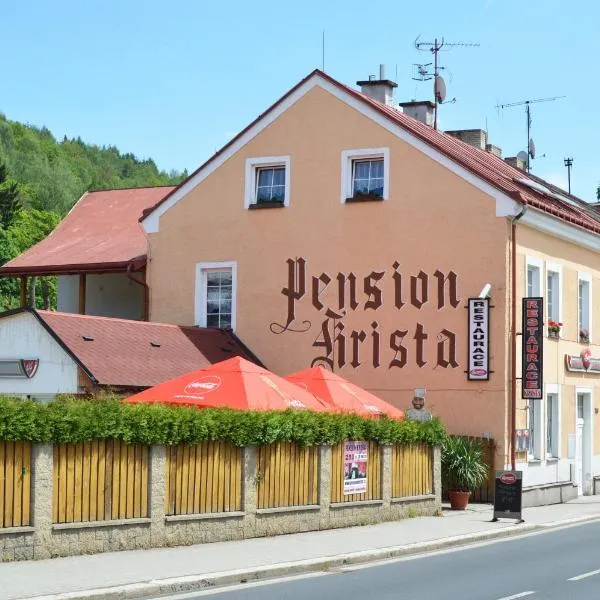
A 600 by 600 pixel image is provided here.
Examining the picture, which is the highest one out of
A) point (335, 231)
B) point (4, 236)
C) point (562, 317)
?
point (4, 236)

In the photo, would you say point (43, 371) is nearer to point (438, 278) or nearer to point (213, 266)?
point (213, 266)

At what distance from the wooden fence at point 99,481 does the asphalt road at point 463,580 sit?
2.86 meters

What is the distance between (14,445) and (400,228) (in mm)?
15752

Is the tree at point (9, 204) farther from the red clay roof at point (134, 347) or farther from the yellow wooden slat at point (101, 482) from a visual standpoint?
the yellow wooden slat at point (101, 482)

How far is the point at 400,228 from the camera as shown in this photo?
29.4m

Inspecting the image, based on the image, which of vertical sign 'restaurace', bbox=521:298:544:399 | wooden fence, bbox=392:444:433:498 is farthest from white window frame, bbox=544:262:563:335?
wooden fence, bbox=392:444:433:498

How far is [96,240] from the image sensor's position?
3634cm

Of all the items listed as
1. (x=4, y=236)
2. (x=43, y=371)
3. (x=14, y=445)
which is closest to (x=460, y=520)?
(x=43, y=371)

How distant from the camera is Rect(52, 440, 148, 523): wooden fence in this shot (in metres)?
15.8

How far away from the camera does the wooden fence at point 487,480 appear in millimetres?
27562

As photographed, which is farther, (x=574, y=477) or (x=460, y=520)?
(x=574, y=477)

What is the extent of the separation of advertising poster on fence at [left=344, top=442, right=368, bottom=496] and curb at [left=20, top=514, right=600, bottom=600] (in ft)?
6.79

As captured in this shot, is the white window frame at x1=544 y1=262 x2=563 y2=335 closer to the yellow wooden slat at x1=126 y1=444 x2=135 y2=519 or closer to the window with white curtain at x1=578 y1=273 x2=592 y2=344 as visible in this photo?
the window with white curtain at x1=578 y1=273 x2=592 y2=344

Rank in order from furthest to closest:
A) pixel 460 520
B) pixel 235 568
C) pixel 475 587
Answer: pixel 460 520
pixel 235 568
pixel 475 587
